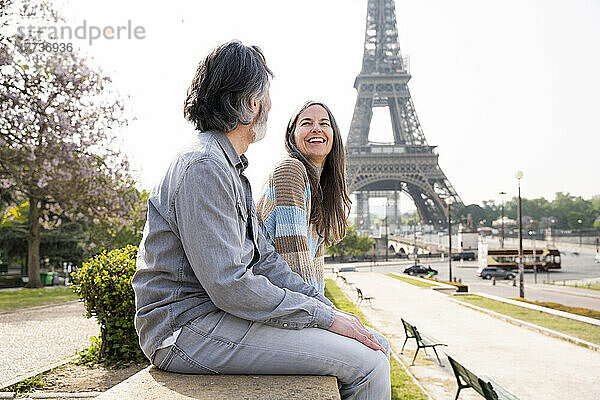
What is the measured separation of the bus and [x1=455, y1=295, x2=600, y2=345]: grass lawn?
90.5 ft

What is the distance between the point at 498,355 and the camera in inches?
424

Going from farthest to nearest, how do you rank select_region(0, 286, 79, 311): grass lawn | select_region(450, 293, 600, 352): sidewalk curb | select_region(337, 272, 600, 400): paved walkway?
select_region(0, 286, 79, 311): grass lawn < select_region(450, 293, 600, 352): sidewalk curb < select_region(337, 272, 600, 400): paved walkway

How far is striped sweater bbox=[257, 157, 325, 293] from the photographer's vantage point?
2727 mm

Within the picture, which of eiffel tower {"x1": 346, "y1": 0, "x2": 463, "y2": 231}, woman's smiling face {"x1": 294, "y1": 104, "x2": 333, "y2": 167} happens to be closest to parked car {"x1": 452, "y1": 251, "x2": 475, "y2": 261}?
eiffel tower {"x1": 346, "y1": 0, "x2": 463, "y2": 231}

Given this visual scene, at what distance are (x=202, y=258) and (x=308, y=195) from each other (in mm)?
1134

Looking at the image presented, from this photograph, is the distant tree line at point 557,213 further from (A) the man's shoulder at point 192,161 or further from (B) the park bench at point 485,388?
(A) the man's shoulder at point 192,161

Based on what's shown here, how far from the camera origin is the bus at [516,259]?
46.9m

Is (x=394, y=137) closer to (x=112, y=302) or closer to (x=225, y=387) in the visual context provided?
(x=112, y=302)

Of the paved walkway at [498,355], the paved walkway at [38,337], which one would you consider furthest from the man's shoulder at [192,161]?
the paved walkway at [498,355]

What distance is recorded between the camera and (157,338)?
6.86 ft

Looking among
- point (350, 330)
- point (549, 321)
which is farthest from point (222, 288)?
point (549, 321)

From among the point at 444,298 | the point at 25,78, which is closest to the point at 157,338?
the point at 25,78

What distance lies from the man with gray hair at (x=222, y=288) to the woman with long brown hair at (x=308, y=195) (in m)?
0.51

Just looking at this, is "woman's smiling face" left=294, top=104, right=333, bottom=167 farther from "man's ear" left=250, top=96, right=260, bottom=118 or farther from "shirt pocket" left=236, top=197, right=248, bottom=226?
"shirt pocket" left=236, top=197, right=248, bottom=226
